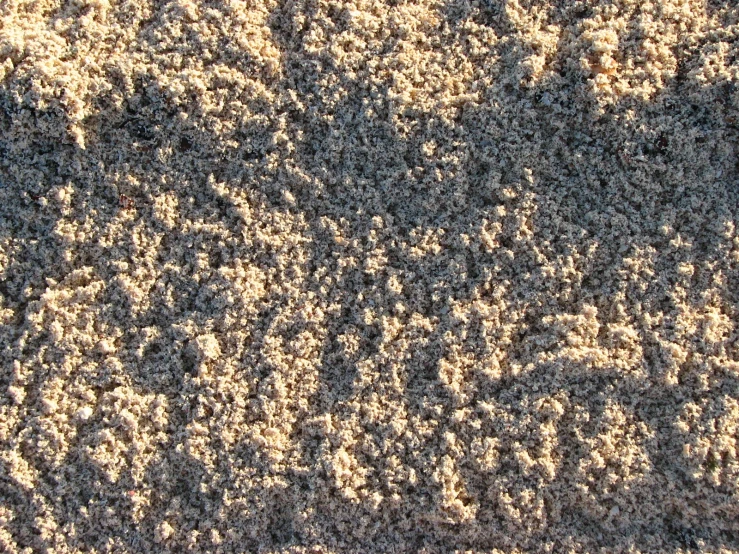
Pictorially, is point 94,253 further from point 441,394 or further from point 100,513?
point 441,394

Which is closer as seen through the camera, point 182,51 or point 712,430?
point 712,430

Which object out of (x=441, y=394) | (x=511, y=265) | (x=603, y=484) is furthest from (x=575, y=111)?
(x=603, y=484)

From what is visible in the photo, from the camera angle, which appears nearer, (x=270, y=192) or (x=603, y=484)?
(x=603, y=484)

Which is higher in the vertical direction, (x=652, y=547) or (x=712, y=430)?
(x=712, y=430)

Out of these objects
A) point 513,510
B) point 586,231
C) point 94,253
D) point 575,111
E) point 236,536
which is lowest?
point 236,536

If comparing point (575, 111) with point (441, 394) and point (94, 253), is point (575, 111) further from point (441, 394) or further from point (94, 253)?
point (94, 253)

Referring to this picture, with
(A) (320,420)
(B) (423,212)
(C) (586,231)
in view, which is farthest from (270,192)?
(C) (586,231)
